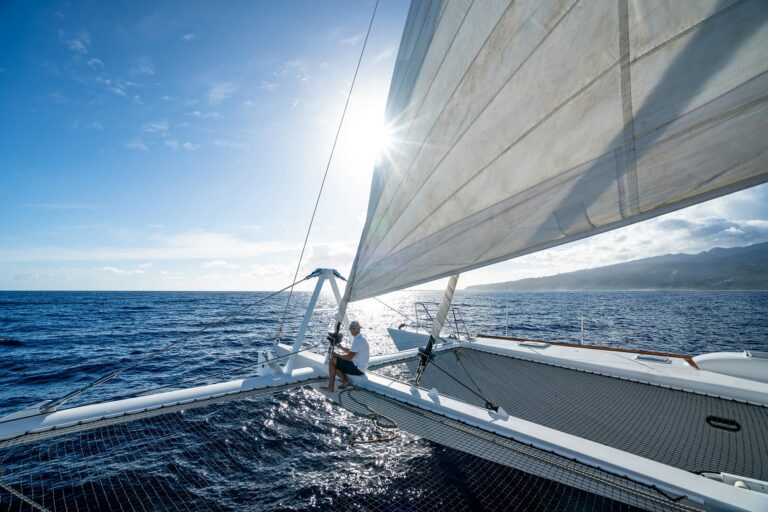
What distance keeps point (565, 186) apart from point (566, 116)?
0.44 m

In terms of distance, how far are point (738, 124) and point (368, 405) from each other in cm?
433

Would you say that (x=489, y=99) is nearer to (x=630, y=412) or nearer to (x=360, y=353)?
(x=360, y=353)

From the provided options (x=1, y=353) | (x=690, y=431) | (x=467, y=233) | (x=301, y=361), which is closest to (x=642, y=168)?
(x=467, y=233)

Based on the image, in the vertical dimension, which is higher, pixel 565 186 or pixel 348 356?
pixel 565 186

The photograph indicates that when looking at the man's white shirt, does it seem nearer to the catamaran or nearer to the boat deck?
the catamaran

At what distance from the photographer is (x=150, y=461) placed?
13.6 feet

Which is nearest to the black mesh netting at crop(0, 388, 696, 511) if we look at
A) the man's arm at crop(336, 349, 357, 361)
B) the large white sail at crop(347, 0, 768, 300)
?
the man's arm at crop(336, 349, 357, 361)

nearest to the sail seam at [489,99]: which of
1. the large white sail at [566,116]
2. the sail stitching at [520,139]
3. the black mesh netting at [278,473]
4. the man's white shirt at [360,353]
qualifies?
the large white sail at [566,116]

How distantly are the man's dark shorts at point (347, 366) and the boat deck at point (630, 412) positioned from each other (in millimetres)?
1163

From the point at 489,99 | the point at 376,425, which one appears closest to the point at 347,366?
the point at 376,425

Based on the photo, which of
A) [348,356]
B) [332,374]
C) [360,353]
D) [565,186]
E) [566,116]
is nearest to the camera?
[566,116]

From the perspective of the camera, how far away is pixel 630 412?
4.13 m

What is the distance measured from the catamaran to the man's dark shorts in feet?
1.39

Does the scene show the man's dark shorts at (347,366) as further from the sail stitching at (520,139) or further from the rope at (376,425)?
the sail stitching at (520,139)
